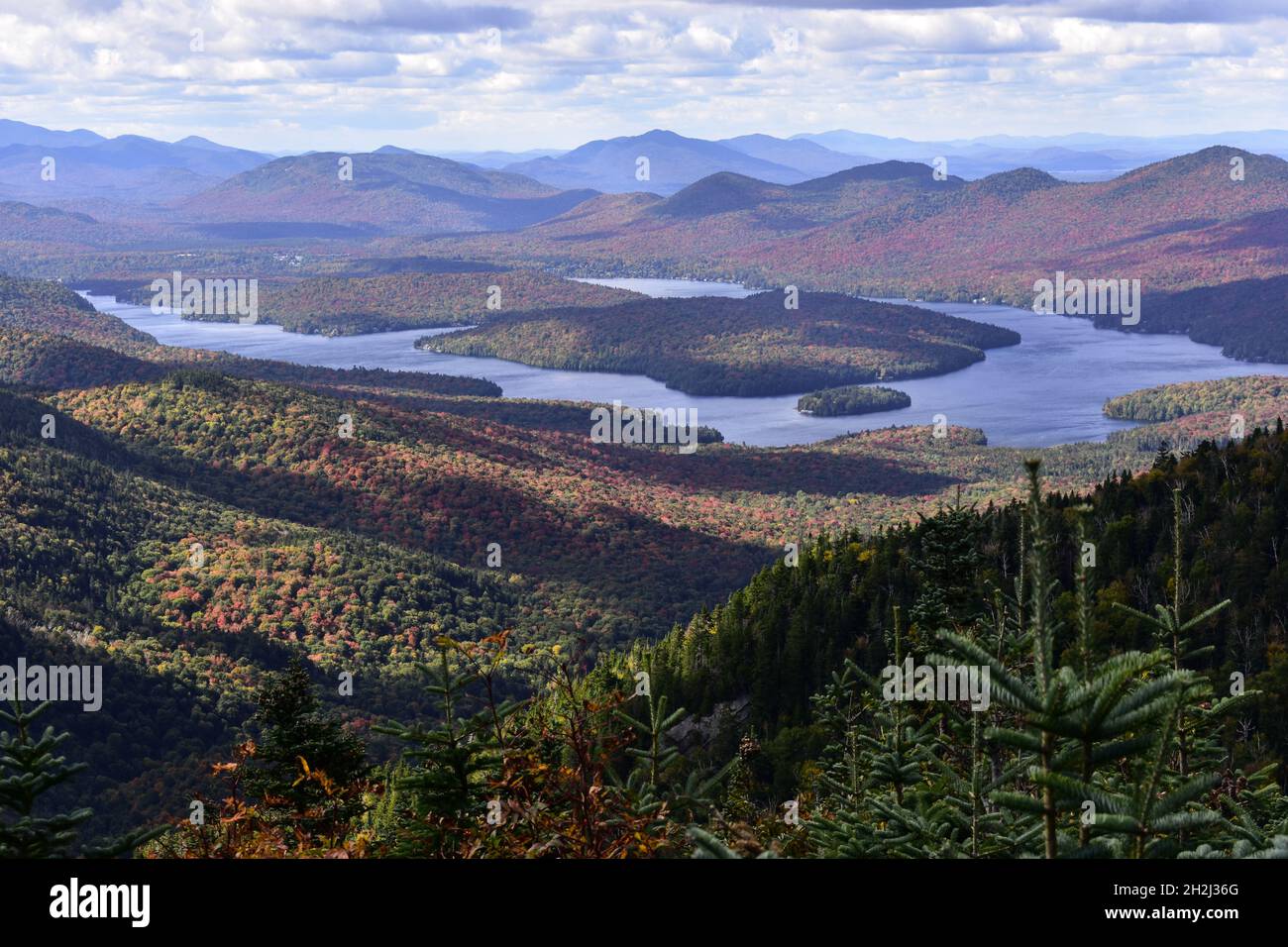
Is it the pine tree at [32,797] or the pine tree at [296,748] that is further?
the pine tree at [296,748]

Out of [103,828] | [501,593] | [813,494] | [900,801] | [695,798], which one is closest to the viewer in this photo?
[695,798]

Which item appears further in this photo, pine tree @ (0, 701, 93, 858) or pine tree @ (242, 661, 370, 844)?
pine tree @ (242, 661, 370, 844)

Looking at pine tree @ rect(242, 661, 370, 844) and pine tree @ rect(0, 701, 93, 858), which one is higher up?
pine tree @ rect(0, 701, 93, 858)

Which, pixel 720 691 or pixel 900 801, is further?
pixel 720 691

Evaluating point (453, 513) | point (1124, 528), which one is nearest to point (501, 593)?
point (453, 513)

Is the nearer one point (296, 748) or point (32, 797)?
point (32, 797)

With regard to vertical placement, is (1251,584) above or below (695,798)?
below

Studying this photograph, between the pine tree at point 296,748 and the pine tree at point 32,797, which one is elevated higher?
the pine tree at point 32,797

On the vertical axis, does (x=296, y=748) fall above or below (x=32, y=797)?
below
